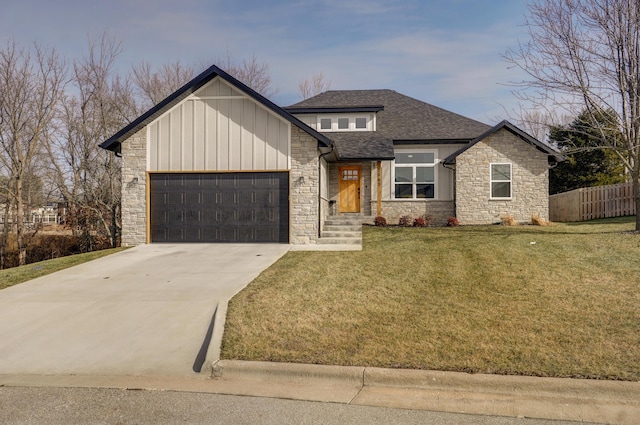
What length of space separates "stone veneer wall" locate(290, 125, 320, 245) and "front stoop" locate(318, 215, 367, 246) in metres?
0.61

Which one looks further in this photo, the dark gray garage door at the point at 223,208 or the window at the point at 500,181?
the window at the point at 500,181

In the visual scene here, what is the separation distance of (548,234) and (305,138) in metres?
8.21

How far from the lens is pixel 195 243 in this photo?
1334cm

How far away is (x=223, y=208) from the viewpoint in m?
13.4

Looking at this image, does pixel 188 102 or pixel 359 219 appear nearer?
pixel 188 102

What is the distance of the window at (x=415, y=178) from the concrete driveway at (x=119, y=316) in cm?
1011

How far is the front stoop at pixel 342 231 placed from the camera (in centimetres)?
1332

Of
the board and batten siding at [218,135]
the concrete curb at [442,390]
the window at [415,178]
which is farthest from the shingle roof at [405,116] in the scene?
the concrete curb at [442,390]

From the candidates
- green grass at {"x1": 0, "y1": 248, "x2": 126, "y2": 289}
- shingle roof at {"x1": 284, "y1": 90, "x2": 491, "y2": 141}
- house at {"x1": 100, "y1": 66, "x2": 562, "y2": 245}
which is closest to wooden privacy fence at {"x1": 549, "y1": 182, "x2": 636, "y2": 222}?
shingle roof at {"x1": 284, "y1": 90, "x2": 491, "y2": 141}

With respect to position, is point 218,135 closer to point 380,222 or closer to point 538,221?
point 380,222

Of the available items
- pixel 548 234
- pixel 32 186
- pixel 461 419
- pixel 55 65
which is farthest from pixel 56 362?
pixel 32 186

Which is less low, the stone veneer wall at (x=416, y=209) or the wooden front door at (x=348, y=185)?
the wooden front door at (x=348, y=185)

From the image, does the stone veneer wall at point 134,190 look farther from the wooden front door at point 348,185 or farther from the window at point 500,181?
the window at point 500,181

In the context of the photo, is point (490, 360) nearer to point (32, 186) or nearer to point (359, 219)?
point (359, 219)
